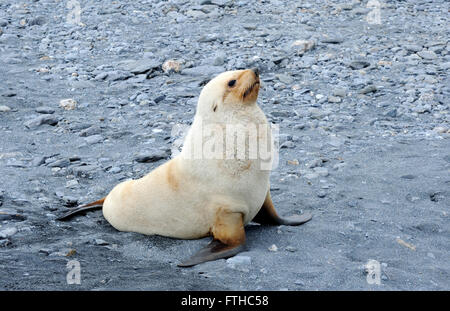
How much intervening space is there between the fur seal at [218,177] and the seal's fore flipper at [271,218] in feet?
0.27

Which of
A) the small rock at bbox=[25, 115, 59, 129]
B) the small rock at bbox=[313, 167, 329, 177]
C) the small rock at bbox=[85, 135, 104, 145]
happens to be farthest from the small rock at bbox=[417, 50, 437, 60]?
the small rock at bbox=[25, 115, 59, 129]

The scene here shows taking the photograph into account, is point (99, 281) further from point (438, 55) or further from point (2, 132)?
point (438, 55)

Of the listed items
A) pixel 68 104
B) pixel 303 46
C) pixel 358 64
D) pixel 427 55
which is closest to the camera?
pixel 68 104

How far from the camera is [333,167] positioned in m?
5.28

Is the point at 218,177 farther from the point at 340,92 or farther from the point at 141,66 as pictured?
the point at 141,66

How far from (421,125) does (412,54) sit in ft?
7.76

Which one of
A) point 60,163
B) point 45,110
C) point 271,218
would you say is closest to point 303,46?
point 45,110

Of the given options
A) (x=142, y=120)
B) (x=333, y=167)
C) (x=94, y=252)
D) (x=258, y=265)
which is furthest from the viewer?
(x=142, y=120)

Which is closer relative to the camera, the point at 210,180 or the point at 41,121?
the point at 210,180

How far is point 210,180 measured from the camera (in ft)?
12.6

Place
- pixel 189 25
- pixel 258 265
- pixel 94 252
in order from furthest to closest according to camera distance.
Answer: pixel 189 25
pixel 94 252
pixel 258 265

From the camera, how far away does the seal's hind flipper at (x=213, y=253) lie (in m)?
3.59

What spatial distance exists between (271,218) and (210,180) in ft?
1.85
